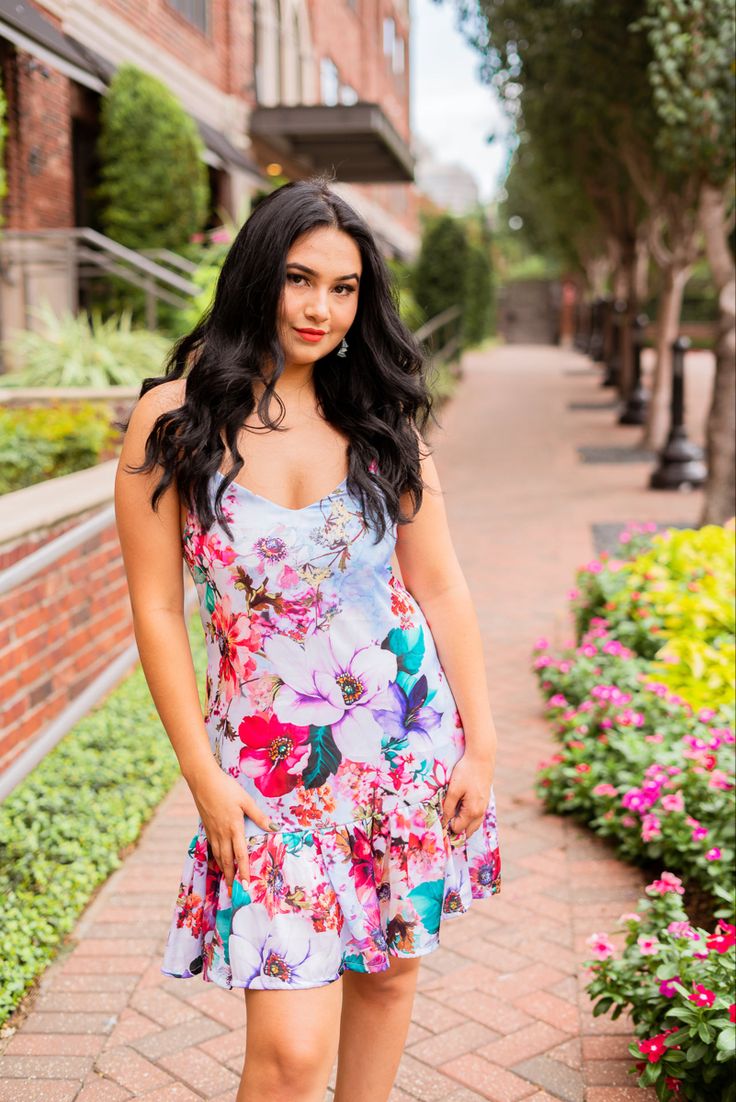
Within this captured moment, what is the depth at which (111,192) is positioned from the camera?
38.1ft

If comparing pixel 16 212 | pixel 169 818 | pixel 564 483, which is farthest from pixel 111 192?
pixel 169 818

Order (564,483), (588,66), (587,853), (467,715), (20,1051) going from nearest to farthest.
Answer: (467,715) < (20,1051) < (587,853) < (588,66) < (564,483)

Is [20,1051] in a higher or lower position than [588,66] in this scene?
lower

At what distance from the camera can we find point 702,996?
2393 mm

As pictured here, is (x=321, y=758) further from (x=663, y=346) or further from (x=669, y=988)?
(x=663, y=346)

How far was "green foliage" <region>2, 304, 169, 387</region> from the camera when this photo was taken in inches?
334

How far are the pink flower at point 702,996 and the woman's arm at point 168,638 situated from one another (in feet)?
3.35

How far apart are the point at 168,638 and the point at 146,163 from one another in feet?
34.1

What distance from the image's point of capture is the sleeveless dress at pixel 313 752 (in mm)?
1918

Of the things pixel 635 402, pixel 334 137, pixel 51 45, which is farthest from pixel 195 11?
pixel 635 402

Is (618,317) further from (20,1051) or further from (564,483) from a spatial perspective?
(20,1051)

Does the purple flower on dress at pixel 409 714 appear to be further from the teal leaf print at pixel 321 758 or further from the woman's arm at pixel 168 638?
the woman's arm at pixel 168 638

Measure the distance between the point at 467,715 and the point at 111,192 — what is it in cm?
1046

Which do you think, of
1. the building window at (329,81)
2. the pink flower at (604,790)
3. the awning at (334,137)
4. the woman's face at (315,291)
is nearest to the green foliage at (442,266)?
the awning at (334,137)
